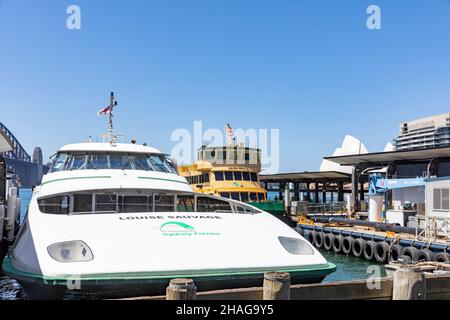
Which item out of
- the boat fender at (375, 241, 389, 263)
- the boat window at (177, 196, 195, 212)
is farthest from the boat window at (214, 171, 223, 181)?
the boat window at (177, 196, 195, 212)

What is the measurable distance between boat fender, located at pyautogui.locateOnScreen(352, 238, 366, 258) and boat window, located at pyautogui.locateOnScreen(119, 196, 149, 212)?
15442 mm

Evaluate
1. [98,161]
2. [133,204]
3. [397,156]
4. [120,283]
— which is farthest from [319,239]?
[120,283]

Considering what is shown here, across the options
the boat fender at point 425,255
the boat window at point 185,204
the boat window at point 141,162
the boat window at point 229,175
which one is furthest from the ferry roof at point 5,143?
the boat fender at point 425,255

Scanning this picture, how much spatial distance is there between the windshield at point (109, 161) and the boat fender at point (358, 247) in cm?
1404

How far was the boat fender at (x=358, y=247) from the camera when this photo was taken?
23.1 m

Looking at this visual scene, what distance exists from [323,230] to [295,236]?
62.8 feet

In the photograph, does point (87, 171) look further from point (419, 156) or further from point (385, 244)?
point (419, 156)

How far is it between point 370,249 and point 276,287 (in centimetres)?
1791

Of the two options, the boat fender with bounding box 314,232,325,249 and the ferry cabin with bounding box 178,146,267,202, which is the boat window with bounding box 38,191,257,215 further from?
the ferry cabin with bounding box 178,146,267,202

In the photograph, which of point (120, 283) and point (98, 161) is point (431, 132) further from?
point (120, 283)

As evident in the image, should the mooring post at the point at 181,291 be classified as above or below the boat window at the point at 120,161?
below

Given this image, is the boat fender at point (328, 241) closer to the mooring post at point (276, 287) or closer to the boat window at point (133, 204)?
the boat window at point (133, 204)

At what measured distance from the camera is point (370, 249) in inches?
887

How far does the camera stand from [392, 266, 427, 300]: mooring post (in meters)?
6.89
